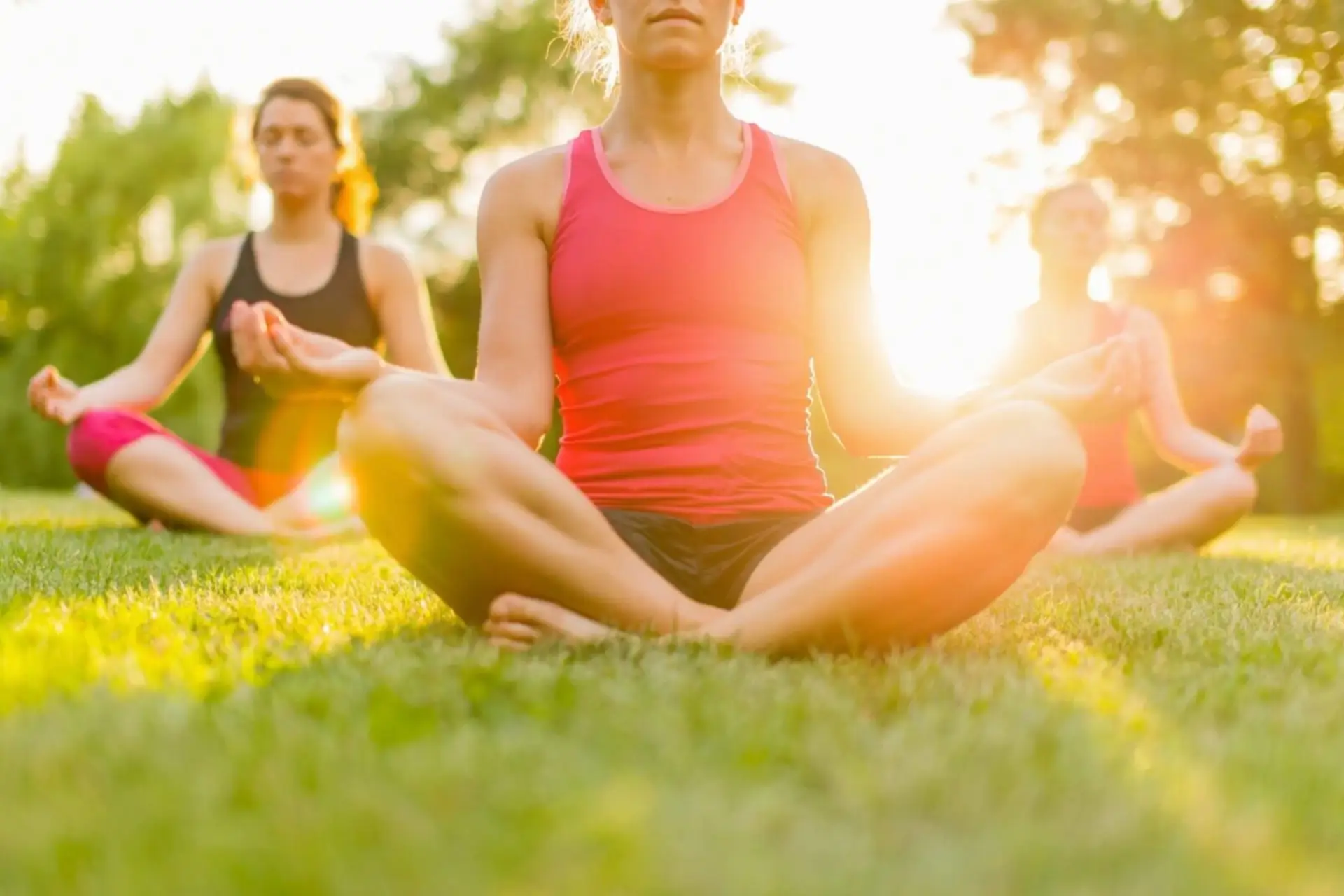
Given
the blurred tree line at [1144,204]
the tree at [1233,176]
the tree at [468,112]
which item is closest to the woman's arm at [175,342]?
the blurred tree line at [1144,204]

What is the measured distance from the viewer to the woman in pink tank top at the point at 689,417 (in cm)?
247

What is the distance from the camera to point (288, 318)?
19.4ft

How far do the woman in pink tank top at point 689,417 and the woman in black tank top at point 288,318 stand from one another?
2.79m

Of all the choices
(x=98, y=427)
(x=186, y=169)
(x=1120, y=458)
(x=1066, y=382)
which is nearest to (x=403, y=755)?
(x=1066, y=382)

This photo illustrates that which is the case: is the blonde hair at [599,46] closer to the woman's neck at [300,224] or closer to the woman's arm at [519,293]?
the woman's arm at [519,293]

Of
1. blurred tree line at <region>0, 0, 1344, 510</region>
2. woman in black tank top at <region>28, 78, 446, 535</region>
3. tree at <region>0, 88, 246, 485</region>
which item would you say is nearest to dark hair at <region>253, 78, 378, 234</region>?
woman in black tank top at <region>28, 78, 446, 535</region>

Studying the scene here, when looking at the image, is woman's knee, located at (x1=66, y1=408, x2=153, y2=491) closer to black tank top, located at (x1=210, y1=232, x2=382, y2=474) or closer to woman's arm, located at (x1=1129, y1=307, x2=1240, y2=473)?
black tank top, located at (x1=210, y1=232, x2=382, y2=474)

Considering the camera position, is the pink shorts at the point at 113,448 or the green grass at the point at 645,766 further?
the pink shorts at the point at 113,448

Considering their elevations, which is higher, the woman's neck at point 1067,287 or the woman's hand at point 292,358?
the woman's neck at point 1067,287

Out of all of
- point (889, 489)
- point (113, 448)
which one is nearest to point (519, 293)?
point (889, 489)

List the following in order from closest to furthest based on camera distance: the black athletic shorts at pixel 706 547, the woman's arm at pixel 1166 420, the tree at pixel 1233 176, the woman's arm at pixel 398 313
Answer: the black athletic shorts at pixel 706 547, the woman's arm at pixel 398 313, the woman's arm at pixel 1166 420, the tree at pixel 1233 176

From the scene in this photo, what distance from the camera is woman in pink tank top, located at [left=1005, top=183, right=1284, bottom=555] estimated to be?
239 inches

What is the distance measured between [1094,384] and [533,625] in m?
1.15

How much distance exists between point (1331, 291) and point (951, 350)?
35.9 feet
